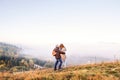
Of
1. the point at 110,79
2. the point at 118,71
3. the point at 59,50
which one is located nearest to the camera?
the point at 110,79

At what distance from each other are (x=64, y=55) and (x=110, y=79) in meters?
8.66

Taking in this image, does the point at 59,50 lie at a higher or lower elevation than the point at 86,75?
higher

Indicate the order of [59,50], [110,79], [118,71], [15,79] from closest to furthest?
[110,79] → [15,79] → [118,71] → [59,50]

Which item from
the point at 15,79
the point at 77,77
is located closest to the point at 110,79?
the point at 77,77

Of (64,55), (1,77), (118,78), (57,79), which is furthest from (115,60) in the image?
(1,77)

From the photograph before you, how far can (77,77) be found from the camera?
57.6 ft

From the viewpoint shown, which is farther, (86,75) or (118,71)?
(118,71)

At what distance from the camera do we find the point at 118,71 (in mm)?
19922

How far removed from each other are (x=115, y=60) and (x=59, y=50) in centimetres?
596

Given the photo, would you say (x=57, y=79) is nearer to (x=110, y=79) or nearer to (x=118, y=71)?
(x=110, y=79)

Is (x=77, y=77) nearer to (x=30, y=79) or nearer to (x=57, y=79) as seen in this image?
(x=57, y=79)

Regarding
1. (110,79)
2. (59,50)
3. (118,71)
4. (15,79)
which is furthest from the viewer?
(59,50)

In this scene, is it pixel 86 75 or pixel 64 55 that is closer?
pixel 86 75

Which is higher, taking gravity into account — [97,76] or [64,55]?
[64,55]
